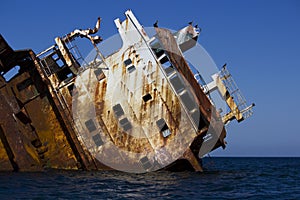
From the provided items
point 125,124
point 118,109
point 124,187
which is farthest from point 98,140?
point 124,187

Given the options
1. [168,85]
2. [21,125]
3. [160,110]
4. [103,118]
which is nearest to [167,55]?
[168,85]

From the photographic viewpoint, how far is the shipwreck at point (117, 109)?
16.5m

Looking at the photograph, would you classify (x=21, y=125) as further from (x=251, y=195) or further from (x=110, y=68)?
(x=251, y=195)

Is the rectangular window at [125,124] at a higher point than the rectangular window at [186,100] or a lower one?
higher

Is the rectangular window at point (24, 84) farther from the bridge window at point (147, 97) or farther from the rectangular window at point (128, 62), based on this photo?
the bridge window at point (147, 97)


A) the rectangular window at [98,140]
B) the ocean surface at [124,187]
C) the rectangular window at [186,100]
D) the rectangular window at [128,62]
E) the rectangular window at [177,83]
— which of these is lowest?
the ocean surface at [124,187]

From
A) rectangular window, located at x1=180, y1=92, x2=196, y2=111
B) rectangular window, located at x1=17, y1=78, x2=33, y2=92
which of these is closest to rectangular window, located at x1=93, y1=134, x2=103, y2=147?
rectangular window, located at x1=17, y1=78, x2=33, y2=92

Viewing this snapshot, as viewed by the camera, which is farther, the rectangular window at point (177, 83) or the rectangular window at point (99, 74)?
the rectangular window at point (99, 74)

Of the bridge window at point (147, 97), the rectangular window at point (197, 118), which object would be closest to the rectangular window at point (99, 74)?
the bridge window at point (147, 97)

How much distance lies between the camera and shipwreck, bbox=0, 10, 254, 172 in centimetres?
1645

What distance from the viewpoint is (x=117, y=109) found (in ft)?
56.9

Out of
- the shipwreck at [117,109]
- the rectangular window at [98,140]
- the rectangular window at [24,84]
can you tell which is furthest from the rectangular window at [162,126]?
the rectangular window at [24,84]

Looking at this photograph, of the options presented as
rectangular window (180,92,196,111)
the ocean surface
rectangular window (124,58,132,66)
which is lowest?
the ocean surface

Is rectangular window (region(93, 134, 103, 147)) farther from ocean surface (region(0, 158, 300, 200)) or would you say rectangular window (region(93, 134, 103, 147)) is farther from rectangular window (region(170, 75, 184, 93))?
rectangular window (region(170, 75, 184, 93))
